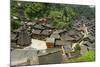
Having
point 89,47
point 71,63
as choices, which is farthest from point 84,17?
point 71,63

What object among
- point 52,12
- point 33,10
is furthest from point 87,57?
point 33,10

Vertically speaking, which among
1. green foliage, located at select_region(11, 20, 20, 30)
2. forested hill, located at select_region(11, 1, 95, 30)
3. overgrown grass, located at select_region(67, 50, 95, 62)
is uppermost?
forested hill, located at select_region(11, 1, 95, 30)

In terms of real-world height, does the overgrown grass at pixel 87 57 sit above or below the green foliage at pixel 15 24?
below

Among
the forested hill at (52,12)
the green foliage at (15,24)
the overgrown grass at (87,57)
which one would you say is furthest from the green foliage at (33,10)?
the overgrown grass at (87,57)

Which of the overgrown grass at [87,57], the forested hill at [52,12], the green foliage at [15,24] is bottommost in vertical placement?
the overgrown grass at [87,57]

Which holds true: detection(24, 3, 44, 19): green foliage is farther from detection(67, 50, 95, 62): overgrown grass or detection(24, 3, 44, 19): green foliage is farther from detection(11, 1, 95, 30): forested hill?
detection(67, 50, 95, 62): overgrown grass

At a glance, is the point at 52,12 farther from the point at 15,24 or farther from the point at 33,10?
the point at 15,24

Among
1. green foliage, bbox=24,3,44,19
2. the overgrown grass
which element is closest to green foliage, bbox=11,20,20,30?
green foliage, bbox=24,3,44,19

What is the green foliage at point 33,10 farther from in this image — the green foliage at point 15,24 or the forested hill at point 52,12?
the green foliage at point 15,24
